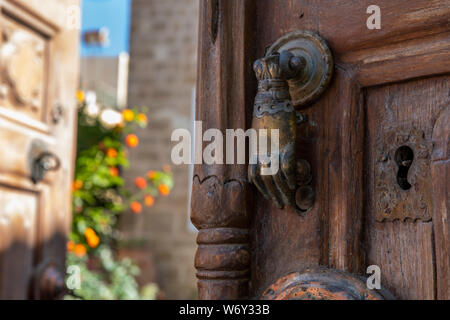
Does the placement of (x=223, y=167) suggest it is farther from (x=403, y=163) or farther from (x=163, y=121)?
(x=163, y=121)

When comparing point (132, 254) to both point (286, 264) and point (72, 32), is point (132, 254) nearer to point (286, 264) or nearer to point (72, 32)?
point (72, 32)

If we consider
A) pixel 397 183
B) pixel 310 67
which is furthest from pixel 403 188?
pixel 310 67

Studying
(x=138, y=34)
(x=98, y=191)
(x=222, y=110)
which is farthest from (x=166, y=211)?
(x=222, y=110)

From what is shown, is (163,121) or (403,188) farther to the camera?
(163,121)

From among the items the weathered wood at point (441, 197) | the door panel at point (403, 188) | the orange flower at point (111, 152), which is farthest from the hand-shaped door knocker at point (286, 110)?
the orange flower at point (111, 152)

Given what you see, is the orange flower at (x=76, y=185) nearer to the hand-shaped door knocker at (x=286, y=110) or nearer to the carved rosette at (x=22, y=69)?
the carved rosette at (x=22, y=69)

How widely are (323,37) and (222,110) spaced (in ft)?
0.74

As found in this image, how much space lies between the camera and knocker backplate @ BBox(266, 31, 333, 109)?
0.99 meters

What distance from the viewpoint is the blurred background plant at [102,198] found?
4590 mm

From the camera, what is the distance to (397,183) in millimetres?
919

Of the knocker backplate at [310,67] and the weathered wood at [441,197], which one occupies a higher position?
the knocker backplate at [310,67]

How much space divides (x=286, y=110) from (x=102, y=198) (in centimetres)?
467

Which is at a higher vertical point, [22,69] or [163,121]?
[163,121]

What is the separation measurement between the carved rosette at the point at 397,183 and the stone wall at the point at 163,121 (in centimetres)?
505
